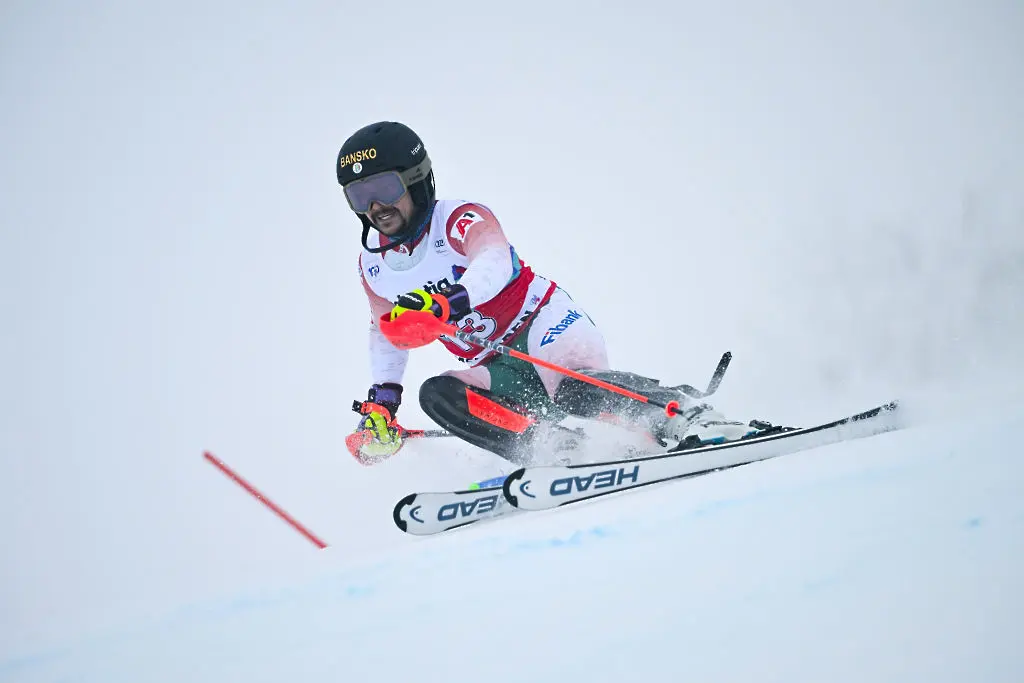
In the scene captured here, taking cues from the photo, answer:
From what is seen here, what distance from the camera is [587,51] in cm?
18550

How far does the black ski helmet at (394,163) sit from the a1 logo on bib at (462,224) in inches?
6.6

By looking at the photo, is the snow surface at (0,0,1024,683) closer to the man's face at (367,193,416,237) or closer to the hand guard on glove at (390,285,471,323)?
the hand guard on glove at (390,285,471,323)

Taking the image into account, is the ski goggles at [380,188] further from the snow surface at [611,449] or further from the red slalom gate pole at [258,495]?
the snow surface at [611,449]

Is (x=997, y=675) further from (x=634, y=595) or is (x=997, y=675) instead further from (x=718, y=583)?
(x=634, y=595)

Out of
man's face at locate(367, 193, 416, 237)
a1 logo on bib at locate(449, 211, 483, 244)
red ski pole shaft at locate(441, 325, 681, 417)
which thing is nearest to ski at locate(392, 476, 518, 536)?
red ski pole shaft at locate(441, 325, 681, 417)

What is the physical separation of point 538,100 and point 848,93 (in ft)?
437

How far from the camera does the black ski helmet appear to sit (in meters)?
3.98

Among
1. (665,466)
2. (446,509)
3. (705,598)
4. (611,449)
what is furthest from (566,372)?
(705,598)

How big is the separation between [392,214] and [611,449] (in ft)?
5.62

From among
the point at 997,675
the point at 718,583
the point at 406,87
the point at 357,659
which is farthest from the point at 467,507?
the point at 406,87

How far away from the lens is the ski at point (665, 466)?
3.30m

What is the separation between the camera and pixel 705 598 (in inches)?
56.6

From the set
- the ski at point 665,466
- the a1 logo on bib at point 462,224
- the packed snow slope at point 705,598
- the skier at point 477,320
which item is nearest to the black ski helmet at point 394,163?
the skier at point 477,320

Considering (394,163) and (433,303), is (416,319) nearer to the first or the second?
(433,303)
